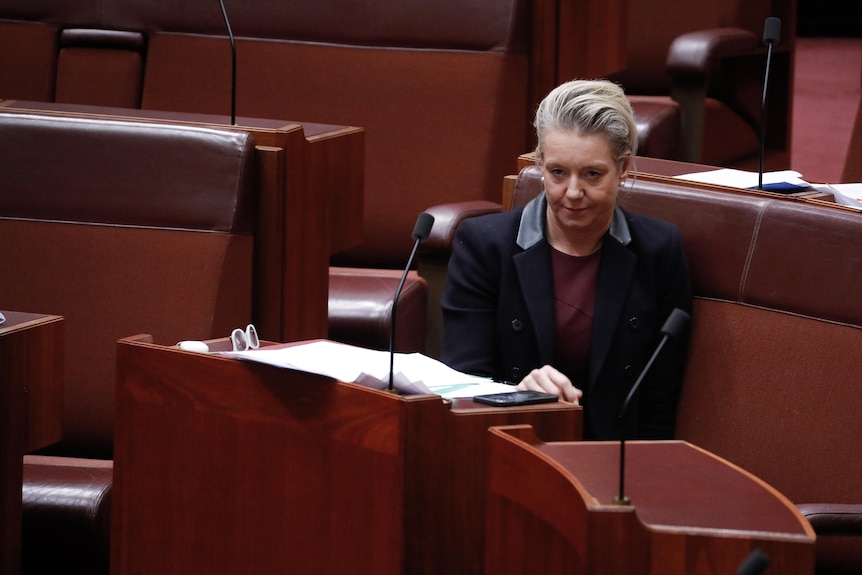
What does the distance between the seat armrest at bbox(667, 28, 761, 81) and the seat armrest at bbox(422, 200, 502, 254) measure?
1.28 feet

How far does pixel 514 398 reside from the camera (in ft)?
2.33

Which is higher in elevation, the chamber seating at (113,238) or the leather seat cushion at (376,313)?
the chamber seating at (113,238)

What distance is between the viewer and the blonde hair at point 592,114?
905mm

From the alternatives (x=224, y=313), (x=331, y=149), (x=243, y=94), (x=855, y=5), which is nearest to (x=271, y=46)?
(x=243, y=94)

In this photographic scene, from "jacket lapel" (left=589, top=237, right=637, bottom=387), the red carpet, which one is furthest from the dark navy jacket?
the red carpet

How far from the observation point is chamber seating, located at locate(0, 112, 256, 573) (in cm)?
103

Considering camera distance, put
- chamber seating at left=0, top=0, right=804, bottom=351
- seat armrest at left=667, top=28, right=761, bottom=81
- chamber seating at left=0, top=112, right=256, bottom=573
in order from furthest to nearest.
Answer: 1. seat armrest at left=667, top=28, right=761, bottom=81
2. chamber seating at left=0, top=0, right=804, bottom=351
3. chamber seating at left=0, top=112, right=256, bottom=573

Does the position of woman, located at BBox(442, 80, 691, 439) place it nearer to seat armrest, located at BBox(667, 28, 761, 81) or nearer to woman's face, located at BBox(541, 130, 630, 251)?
woman's face, located at BBox(541, 130, 630, 251)

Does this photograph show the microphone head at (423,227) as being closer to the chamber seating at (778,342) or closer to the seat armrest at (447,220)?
the chamber seating at (778,342)

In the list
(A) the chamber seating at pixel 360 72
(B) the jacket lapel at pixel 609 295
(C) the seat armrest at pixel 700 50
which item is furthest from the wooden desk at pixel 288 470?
(C) the seat armrest at pixel 700 50

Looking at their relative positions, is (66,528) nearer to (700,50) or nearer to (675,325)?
(675,325)

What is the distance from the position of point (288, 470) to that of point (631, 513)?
24cm

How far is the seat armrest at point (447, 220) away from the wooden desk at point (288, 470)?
0.43 m

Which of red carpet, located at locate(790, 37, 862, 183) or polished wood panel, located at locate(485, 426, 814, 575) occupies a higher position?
red carpet, located at locate(790, 37, 862, 183)
